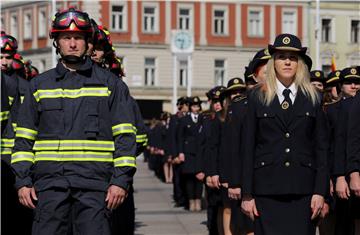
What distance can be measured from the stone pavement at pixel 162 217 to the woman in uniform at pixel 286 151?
22.9ft

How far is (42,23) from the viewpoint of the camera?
63.9m

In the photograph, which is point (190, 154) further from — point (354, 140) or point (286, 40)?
point (286, 40)

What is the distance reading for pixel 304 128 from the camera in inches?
285

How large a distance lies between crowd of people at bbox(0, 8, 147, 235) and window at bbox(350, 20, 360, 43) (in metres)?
58.9

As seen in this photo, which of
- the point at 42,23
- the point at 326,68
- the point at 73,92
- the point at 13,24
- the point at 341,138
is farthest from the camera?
the point at 13,24

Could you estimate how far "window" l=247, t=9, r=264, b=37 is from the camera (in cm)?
6456

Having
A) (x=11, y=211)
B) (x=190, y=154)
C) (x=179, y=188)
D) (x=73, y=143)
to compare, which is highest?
(x=73, y=143)

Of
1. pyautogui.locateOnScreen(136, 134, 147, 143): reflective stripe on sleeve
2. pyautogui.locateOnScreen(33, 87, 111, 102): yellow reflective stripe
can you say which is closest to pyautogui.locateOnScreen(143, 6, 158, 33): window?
pyautogui.locateOnScreen(136, 134, 147, 143): reflective stripe on sleeve

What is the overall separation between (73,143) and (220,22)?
193ft

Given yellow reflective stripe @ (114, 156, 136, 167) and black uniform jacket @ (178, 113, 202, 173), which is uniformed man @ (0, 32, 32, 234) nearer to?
yellow reflective stripe @ (114, 156, 136, 167)

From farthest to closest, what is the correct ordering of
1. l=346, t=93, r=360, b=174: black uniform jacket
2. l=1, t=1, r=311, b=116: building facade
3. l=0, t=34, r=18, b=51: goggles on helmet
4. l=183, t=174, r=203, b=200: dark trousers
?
l=1, t=1, r=311, b=116: building facade → l=183, t=174, r=203, b=200: dark trousers → l=0, t=34, r=18, b=51: goggles on helmet → l=346, t=93, r=360, b=174: black uniform jacket

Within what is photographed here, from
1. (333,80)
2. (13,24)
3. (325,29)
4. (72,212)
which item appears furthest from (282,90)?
(13,24)

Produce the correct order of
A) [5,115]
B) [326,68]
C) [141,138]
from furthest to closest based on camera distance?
1. [326,68]
2. [141,138]
3. [5,115]

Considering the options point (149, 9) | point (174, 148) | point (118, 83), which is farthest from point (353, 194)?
point (149, 9)
